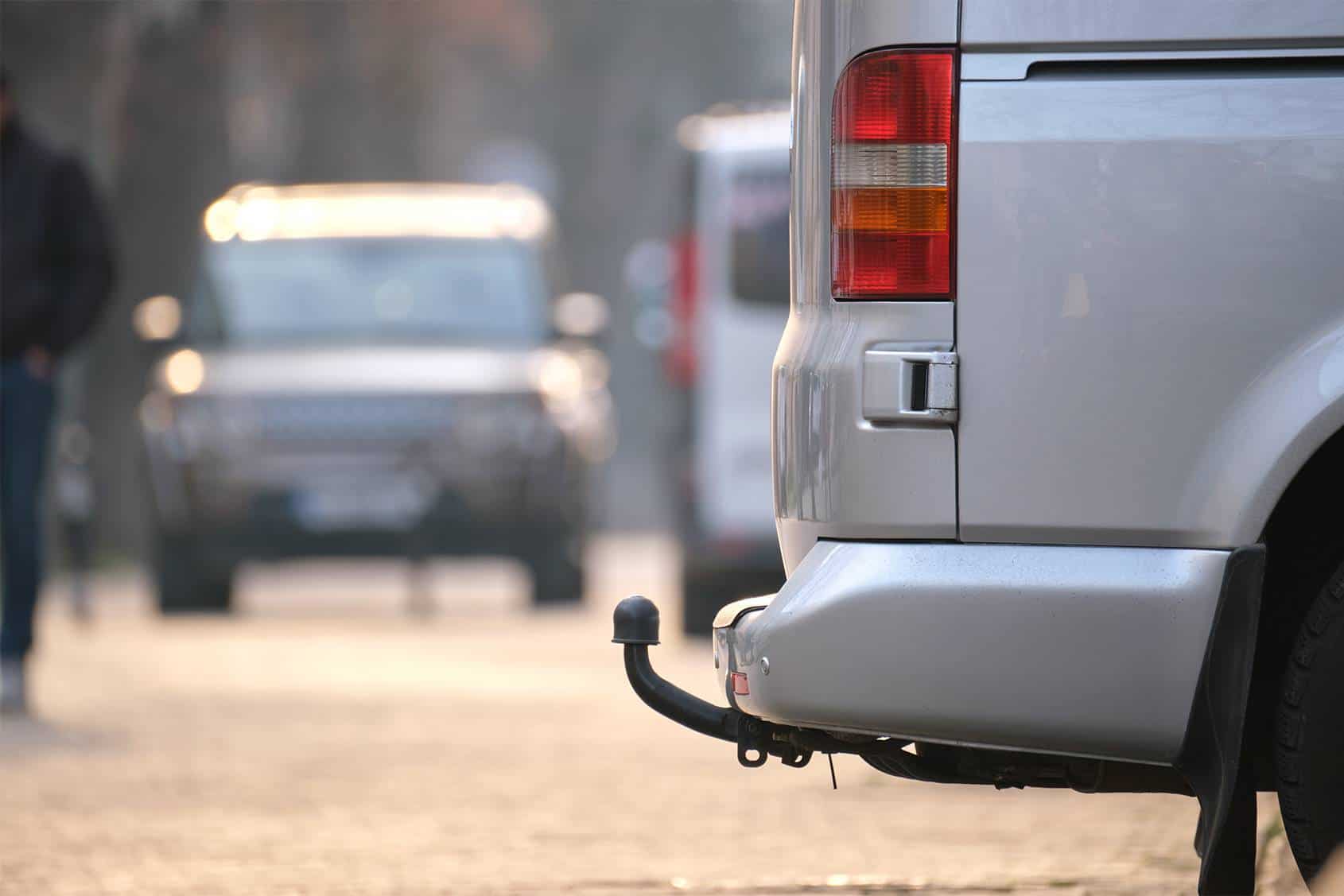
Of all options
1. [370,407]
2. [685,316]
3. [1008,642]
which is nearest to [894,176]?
[1008,642]

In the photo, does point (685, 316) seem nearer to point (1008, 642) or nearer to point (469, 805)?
point (469, 805)

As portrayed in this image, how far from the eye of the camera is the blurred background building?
68.6ft

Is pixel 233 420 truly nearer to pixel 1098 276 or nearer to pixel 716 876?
pixel 716 876

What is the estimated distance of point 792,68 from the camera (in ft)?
13.9

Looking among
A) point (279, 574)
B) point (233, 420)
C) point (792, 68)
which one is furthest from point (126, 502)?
point (792, 68)

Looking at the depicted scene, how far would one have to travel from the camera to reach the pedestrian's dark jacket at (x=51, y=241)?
868 centimetres

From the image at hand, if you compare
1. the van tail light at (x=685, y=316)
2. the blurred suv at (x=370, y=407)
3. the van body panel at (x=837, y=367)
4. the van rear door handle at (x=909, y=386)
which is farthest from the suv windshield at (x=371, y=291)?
the van rear door handle at (x=909, y=386)

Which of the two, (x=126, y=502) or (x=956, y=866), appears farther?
(x=126, y=502)

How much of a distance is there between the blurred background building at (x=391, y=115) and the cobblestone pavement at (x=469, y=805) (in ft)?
11.9

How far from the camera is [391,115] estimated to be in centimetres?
3150

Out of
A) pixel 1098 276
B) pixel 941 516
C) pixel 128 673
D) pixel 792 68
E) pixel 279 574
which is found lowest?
pixel 279 574

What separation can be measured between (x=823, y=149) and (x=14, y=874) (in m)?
2.43

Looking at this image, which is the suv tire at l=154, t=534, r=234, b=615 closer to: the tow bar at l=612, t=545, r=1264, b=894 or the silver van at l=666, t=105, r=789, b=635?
the silver van at l=666, t=105, r=789, b=635

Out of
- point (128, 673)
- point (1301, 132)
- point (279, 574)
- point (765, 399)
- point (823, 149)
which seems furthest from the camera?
point (279, 574)
